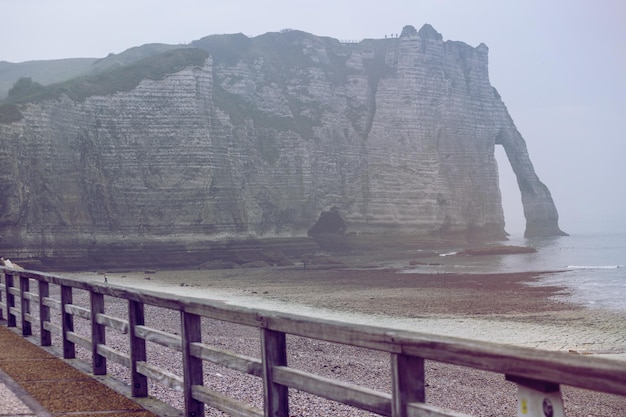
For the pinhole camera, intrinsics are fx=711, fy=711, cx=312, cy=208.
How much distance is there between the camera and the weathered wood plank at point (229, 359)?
465cm

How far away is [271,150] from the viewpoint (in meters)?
73.8

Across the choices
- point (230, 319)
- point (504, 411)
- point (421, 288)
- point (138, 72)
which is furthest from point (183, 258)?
point (230, 319)

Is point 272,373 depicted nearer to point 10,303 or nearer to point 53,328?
point 53,328

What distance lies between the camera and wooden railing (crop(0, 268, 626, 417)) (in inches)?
105

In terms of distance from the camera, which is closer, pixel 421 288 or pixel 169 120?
pixel 421 288

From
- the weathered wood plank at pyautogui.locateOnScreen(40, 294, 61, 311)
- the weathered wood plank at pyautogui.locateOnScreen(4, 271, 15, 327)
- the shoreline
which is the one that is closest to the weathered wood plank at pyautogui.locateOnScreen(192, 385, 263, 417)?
the weathered wood plank at pyautogui.locateOnScreen(40, 294, 61, 311)

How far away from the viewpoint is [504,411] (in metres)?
9.95

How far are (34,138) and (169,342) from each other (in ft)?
174

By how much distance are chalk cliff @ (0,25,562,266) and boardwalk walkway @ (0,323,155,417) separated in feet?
147

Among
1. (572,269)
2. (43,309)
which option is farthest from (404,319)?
(572,269)

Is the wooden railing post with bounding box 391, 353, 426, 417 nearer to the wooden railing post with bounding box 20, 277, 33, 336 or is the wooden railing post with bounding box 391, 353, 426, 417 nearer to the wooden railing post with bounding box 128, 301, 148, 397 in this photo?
the wooden railing post with bounding box 128, 301, 148, 397

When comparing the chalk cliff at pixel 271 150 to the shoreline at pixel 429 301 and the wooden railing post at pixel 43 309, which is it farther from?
the wooden railing post at pixel 43 309

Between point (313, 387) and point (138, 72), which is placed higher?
point (138, 72)

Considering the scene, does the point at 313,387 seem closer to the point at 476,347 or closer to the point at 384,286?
the point at 476,347
